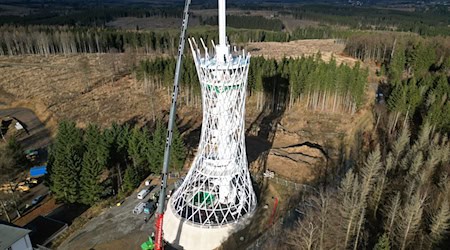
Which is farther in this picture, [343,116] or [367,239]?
[343,116]

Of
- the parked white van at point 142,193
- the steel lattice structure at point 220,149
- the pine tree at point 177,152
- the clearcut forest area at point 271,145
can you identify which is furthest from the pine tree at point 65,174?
the steel lattice structure at point 220,149

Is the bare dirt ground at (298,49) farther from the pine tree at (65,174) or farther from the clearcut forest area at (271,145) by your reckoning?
the pine tree at (65,174)

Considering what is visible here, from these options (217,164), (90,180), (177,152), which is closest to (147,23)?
(177,152)

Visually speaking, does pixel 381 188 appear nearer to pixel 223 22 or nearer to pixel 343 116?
pixel 223 22

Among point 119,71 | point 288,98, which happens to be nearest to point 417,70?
point 288,98

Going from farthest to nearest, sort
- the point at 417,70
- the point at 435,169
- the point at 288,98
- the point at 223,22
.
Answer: the point at 417,70 < the point at 288,98 < the point at 435,169 < the point at 223,22

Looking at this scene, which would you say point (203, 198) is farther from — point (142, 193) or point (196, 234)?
point (142, 193)
